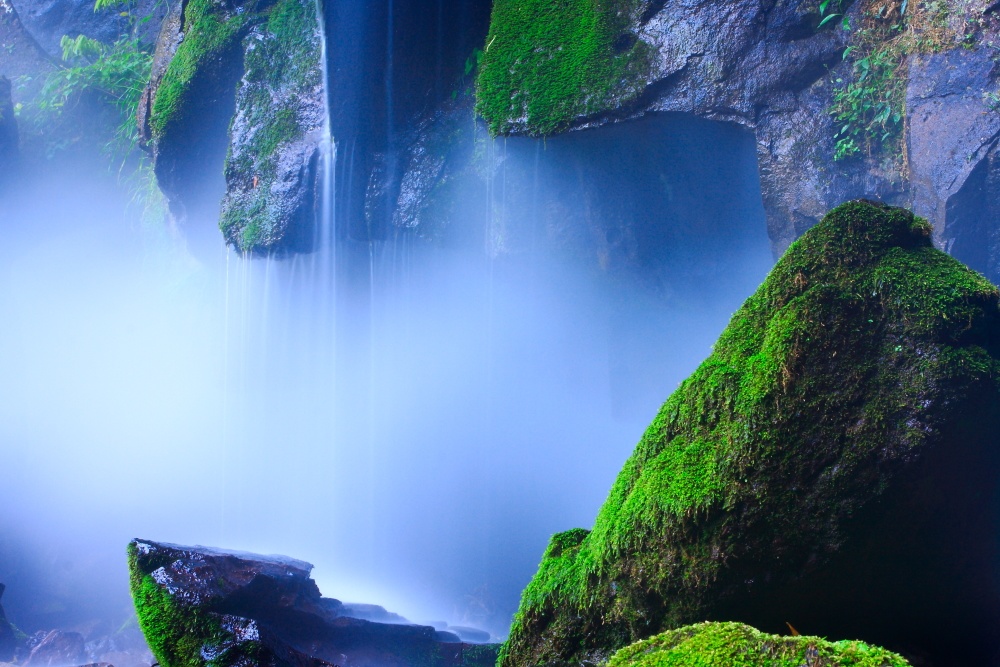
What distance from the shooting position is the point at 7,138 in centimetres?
1766

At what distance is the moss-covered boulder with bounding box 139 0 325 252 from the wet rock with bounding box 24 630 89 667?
21.7ft

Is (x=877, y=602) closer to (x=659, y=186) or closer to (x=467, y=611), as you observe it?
(x=659, y=186)

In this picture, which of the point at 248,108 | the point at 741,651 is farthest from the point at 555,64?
the point at 741,651

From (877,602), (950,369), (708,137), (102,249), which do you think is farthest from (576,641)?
(102,249)

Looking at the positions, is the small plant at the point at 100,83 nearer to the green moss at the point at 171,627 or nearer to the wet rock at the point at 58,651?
the wet rock at the point at 58,651

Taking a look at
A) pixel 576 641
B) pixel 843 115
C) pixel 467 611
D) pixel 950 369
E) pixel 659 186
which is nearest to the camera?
pixel 950 369

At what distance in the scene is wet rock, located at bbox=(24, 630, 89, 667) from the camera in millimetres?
9742

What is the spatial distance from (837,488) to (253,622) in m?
3.23

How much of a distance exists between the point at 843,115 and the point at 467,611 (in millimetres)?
12983

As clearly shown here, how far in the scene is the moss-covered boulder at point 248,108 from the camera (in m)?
10.2

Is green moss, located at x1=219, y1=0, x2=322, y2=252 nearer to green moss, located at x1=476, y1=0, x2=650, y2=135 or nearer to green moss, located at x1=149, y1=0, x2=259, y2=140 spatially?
green moss, located at x1=149, y1=0, x2=259, y2=140

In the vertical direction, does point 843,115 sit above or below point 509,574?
above

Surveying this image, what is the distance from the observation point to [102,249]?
62.0 feet

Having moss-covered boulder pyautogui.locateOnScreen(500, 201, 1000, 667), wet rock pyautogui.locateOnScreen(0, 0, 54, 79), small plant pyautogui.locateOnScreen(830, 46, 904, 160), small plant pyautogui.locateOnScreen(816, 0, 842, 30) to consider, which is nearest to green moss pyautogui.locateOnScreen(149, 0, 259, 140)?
small plant pyautogui.locateOnScreen(816, 0, 842, 30)
